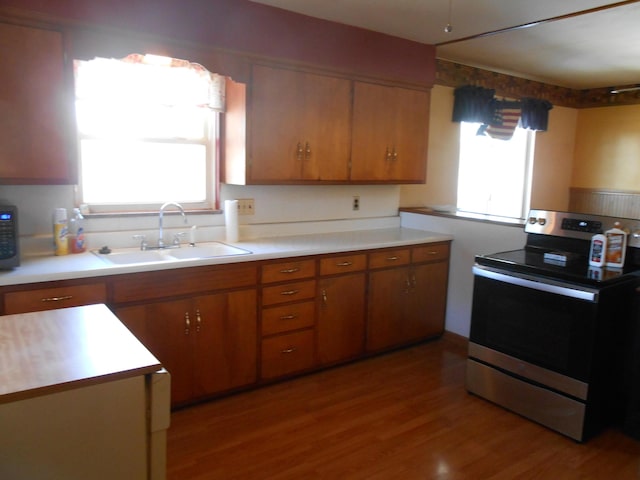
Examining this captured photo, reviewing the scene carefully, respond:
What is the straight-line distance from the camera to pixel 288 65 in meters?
3.17

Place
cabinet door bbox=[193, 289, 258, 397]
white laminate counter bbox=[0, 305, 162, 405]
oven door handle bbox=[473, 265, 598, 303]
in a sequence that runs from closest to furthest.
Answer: white laminate counter bbox=[0, 305, 162, 405] → oven door handle bbox=[473, 265, 598, 303] → cabinet door bbox=[193, 289, 258, 397]

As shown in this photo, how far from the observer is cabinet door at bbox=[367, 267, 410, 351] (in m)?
3.46

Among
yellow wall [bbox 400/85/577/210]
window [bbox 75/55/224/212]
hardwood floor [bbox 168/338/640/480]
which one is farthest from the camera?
yellow wall [bbox 400/85/577/210]

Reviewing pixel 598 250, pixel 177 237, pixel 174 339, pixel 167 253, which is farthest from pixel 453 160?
pixel 174 339

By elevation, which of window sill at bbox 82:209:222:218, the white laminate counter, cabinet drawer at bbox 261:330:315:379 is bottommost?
cabinet drawer at bbox 261:330:315:379

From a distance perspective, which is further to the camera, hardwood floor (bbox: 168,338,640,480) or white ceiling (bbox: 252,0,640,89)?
white ceiling (bbox: 252,0,640,89)

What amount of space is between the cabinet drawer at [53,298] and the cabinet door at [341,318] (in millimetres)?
1326

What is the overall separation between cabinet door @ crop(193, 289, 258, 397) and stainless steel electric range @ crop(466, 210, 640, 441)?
1327 millimetres

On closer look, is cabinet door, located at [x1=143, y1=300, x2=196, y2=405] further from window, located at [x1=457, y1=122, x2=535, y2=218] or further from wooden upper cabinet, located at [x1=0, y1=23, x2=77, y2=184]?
window, located at [x1=457, y1=122, x2=535, y2=218]

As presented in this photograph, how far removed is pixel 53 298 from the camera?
2291mm

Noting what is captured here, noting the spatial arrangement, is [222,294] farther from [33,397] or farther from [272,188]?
[33,397]

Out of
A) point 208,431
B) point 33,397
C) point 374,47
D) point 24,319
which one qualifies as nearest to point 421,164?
point 374,47

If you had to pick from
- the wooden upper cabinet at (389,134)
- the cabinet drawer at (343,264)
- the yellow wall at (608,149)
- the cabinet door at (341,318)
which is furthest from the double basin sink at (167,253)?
the yellow wall at (608,149)

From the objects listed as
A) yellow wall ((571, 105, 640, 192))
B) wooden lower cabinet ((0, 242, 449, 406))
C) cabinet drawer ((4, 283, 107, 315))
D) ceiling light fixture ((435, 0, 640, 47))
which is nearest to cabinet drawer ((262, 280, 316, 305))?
wooden lower cabinet ((0, 242, 449, 406))
